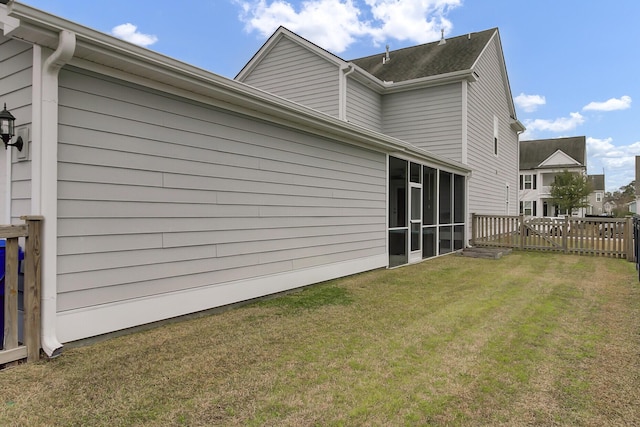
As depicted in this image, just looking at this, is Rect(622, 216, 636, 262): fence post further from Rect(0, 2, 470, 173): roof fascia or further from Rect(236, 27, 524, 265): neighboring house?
Rect(0, 2, 470, 173): roof fascia

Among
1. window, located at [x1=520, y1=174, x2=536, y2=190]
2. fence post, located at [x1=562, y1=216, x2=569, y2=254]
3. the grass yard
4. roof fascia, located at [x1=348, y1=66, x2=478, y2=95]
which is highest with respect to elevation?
roof fascia, located at [x1=348, y1=66, x2=478, y2=95]

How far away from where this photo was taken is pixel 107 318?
3615 mm

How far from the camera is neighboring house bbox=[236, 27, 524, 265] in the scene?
11805mm

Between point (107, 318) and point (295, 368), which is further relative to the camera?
point (107, 318)

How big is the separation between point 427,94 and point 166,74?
1096 centimetres

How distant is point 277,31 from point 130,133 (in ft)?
33.6

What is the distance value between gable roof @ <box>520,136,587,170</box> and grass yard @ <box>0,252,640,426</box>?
36191mm

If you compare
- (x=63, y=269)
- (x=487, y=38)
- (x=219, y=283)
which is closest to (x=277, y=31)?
(x=487, y=38)

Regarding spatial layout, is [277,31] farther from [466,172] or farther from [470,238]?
[470,238]

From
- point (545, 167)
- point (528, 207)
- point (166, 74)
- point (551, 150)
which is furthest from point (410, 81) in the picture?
point (551, 150)

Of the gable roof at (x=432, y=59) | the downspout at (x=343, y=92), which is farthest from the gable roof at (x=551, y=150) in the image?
→ the downspout at (x=343, y=92)

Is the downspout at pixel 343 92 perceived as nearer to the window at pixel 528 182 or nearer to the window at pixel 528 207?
the window at pixel 528 207

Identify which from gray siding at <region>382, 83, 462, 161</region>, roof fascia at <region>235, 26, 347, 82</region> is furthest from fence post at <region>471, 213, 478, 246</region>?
roof fascia at <region>235, 26, 347, 82</region>

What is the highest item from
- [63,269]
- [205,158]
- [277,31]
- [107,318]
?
[277,31]
